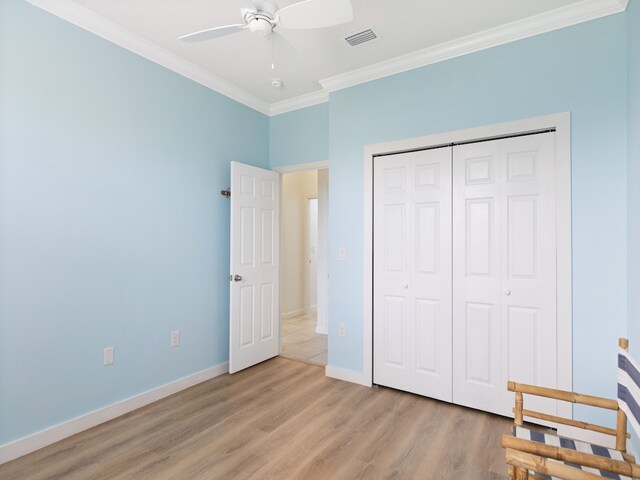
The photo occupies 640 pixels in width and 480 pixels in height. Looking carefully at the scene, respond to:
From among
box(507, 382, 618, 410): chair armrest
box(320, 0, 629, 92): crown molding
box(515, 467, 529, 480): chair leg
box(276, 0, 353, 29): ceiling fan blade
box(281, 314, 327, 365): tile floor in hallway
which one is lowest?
box(281, 314, 327, 365): tile floor in hallway

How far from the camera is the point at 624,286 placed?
82.8 inches

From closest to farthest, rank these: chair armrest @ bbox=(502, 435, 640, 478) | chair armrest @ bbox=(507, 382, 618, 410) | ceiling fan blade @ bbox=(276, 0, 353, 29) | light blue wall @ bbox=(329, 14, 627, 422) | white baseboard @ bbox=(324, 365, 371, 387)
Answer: chair armrest @ bbox=(502, 435, 640, 478) → chair armrest @ bbox=(507, 382, 618, 410) → ceiling fan blade @ bbox=(276, 0, 353, 29) → light blue wall @ bbox=(329, 14, 627, 422) → white baseboard @ bbox=(324, 365, 371, 387)

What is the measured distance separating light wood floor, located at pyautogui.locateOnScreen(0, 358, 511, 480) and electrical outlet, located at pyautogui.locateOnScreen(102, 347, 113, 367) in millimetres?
431

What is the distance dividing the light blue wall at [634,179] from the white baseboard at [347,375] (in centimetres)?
183

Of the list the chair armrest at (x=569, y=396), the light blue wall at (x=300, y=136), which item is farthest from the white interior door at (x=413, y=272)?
the chair armrest at (x=569, y=396)

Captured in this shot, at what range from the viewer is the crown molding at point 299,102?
363 cm

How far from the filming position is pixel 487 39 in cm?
254

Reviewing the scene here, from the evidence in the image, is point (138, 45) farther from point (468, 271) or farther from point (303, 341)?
point (303, 341)

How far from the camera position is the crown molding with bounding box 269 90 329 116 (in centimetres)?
363

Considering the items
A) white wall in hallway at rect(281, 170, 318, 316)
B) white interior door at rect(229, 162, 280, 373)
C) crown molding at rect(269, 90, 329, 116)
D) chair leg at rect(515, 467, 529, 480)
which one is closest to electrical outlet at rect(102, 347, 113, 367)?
white interior door at rect(229, 162, 280, 373)

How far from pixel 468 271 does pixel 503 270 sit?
244 millimetres

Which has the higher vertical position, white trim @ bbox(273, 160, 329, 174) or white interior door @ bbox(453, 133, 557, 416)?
white trim @ bbox(273, 160, 329, 174)

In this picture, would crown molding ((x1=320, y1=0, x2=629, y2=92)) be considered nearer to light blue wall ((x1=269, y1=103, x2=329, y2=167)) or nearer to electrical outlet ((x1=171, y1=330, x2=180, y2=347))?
light blue wall ((x1=269, y1=103, x2=329, y2=167))

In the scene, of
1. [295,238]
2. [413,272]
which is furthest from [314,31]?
[295,238]
